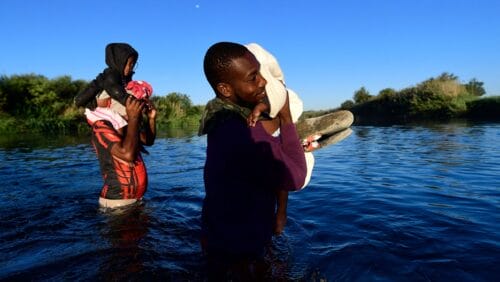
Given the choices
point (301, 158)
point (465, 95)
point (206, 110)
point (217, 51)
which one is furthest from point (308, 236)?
point (465, 95)

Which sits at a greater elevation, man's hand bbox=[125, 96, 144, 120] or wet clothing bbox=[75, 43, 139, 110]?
wet clothing bbox=[75, 43, 139, 110]

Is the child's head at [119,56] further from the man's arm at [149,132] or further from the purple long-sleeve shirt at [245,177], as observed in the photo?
the purple long-sleeve shirt at [245,177]

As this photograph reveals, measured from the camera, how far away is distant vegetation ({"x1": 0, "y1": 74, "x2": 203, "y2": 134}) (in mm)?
25969

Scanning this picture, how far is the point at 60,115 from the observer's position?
28953 millimetres

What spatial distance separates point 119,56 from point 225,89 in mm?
2543

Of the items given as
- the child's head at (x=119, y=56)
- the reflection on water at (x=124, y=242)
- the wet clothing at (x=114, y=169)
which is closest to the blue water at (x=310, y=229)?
the reflection on water at (x=124, y=242)

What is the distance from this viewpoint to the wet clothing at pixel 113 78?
12.4 ft

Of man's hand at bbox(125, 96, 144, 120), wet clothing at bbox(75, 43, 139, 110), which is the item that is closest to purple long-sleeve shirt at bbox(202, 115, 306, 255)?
man's hand at bbox(125, 96, 144, 120)

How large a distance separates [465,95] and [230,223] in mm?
33383

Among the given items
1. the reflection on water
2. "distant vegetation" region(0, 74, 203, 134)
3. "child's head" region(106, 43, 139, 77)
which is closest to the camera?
the reflection on water

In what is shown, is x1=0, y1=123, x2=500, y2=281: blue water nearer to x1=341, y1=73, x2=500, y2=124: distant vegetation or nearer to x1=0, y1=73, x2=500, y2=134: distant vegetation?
x1=0, y1=73, x2=500, y2=134: distant vegetation

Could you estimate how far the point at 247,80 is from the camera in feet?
6.00

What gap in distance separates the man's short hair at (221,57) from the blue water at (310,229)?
1.75 m

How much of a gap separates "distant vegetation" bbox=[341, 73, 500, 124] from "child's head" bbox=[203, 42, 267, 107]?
27.7 meters
